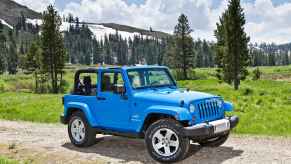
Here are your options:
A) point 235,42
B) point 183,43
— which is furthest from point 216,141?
point 183,43

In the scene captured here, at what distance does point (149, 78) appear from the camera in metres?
10.5

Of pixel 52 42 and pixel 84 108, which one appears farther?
pixel 52 42

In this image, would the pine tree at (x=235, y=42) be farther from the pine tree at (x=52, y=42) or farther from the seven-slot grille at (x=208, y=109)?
the seven-slot grille at (x=208, y=109)

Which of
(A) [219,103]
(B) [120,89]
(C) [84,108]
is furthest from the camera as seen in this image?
(C) [84,108]

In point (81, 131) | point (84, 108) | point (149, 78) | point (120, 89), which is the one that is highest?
point (149, 78)

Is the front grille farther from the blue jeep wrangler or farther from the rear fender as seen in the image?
the rear fender

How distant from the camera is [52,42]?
60.5 metres

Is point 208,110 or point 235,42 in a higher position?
point 235,42

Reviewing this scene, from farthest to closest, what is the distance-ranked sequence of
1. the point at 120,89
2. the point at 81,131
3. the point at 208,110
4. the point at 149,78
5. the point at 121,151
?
the point at 81,131
the point at 121,151
the point at 149,78
the point at 120,89
the point at 208,110

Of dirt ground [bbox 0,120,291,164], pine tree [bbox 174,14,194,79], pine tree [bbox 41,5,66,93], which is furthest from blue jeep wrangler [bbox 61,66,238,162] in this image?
pine tree [bbox 174,14,194,79]

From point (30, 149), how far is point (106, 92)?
9.83 ft

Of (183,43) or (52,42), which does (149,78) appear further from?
(183,43)

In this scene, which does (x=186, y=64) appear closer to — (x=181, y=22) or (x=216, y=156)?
(x=181, y=22)

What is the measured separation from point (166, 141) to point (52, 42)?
54238mm
